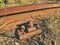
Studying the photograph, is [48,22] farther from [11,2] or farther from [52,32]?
[11,2]

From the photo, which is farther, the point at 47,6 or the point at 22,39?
the point at 47,6

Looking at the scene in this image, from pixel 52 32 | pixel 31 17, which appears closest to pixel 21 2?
pixel 31 17

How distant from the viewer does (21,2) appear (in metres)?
5.94

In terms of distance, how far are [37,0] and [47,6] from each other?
75 centimetres

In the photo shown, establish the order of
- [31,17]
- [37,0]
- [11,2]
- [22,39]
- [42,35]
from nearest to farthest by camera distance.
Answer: [22,39] < [42,35] < [31,17] < [11,2] < [37,0]

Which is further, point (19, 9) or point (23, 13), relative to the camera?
point (23, 13)

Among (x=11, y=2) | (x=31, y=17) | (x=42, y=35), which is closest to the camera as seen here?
(x=42, y=35)

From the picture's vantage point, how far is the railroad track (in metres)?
4.61

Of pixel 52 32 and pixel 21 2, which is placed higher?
pixel 21 2

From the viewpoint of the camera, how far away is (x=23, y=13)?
509 cm

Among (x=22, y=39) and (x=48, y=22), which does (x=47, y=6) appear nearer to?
(x=48, y=22)

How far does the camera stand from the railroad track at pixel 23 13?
461cm

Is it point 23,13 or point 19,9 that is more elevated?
point 19,9

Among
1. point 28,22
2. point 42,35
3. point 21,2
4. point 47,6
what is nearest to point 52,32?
point 42,35
